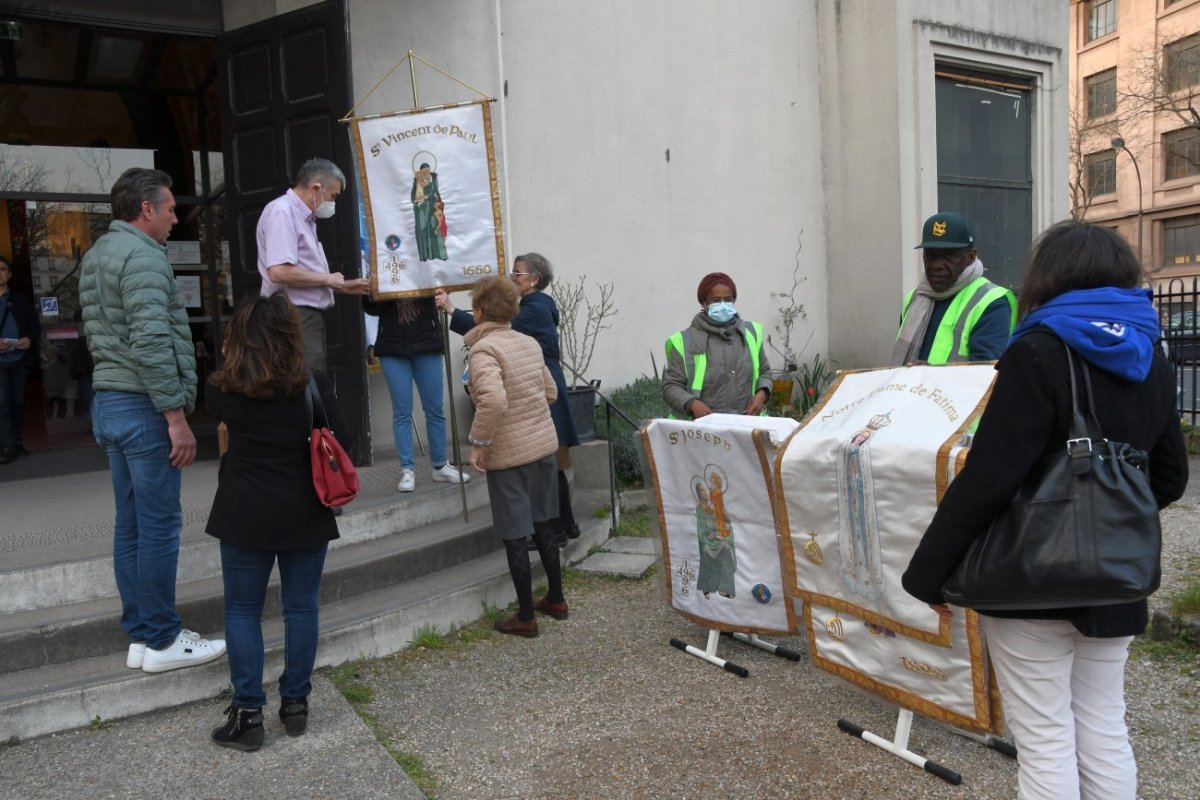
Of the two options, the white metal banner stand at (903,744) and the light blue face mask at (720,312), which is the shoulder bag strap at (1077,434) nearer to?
the white metal banner stand at (903,744)

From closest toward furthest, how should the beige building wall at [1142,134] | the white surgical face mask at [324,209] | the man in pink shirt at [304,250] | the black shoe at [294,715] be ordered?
the black shoe at [294,715] < the man in pink shirt at [304,250] < the white surgical face mask at [324,209] < the beige building wall at [1142,134]

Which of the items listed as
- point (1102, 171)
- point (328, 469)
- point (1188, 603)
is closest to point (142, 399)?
point (328, 469)

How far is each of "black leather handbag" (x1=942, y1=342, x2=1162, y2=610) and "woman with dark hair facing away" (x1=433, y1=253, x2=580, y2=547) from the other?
11.7 ft

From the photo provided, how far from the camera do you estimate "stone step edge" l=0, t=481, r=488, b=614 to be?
4.11 metres

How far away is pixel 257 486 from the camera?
11.3ft

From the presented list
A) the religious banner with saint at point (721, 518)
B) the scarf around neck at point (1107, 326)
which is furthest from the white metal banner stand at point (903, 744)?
the scarf around neck at point (1107, 326)

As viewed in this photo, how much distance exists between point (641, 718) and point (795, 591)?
841 millimetres

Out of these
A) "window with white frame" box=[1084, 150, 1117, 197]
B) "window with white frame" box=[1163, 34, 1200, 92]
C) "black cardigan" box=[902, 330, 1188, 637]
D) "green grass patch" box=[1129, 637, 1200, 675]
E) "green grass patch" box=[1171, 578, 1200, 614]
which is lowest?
"green grass patch" box=[1129, 637, 1200, 675]

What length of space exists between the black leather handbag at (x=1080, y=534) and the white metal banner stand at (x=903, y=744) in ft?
4.42

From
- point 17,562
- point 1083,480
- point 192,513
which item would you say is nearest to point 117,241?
point 17,562

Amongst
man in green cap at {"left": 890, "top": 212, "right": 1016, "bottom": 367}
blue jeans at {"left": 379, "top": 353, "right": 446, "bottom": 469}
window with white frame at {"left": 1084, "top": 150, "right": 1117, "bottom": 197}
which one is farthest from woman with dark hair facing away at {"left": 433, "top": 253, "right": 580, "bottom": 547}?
window with white frame at {"left": 1084, "top": 150, "right": 1117, "bottom": 197}

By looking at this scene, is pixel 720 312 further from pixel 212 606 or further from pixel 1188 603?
pixel 212 606

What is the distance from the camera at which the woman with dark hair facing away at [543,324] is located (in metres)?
5.62

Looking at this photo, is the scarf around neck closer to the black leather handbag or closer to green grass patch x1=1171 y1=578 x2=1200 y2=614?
the black leather handbag
